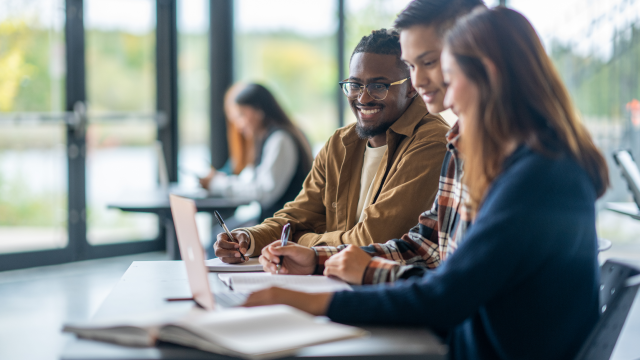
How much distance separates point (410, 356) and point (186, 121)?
496 cm

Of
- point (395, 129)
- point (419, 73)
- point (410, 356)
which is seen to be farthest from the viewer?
point (395, 129)

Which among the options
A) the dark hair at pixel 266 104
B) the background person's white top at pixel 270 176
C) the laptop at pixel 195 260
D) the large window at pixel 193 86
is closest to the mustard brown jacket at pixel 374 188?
the laptop at pixel 195 260

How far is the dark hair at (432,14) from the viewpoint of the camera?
1.59 meters

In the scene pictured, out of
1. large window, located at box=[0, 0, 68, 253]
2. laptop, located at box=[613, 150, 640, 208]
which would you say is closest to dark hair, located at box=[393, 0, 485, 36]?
laptop, located at box=[613, 150, 640, 208]

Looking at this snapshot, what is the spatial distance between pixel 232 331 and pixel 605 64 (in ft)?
17.3

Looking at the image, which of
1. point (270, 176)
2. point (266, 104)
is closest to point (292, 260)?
point (270, 176)

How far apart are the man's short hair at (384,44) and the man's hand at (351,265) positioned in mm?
790

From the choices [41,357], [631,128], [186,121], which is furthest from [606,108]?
[41,357]

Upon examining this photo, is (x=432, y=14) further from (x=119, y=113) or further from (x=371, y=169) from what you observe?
(x=119, y=113)

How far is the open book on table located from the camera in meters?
0.91

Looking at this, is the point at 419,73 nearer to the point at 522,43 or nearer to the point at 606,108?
the point at 522,43

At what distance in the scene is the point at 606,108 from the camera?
215 inches

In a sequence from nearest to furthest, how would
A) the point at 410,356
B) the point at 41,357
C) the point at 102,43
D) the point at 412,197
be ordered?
the point at 410,356 < the point at 412,197 < the point at 41,357 < the point at 102,43

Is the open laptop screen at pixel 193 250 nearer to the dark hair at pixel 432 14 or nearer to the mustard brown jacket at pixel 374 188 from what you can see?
the mustard brown jacket at pixel 374 188
